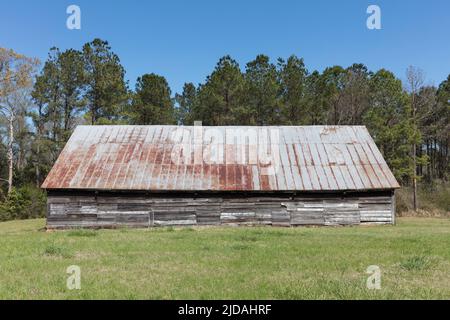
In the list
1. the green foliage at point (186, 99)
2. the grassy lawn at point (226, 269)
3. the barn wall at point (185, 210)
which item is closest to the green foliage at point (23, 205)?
the barn wall at point (185, 210)

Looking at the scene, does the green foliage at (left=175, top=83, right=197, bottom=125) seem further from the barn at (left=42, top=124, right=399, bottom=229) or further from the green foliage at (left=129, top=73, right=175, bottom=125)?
the barn at (left=42, top=124, right=399, bottom=229)

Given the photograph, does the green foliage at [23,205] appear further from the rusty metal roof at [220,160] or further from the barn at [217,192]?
the barn at [217,192]

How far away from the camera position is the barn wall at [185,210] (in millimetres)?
21641

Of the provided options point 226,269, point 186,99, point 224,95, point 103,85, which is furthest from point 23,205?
point 226,269

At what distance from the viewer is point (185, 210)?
2172cm

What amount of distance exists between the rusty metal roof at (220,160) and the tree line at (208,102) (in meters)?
14.0

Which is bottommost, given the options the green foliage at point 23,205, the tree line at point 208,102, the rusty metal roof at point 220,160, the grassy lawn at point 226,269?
the green foliage at point 23,205

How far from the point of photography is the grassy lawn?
253 inches

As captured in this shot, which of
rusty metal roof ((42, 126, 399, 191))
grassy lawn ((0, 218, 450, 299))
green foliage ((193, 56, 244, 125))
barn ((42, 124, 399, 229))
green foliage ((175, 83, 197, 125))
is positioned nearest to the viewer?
grassy lawn ((0, 218, 450, 299))

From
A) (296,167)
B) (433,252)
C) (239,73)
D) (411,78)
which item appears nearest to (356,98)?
(411,78)

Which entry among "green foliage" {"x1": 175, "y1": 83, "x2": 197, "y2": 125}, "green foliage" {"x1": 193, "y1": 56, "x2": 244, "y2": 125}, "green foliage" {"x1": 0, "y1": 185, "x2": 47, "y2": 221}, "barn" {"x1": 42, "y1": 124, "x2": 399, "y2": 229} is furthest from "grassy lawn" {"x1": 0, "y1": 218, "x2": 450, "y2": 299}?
"green foliage" {"x1": 175, "y1": 83, "x2": 197, "y2": 125}

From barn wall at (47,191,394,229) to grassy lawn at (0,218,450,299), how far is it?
29.3 ft

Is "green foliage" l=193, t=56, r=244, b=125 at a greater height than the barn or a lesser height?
greater

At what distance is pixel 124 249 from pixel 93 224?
11306 mm
